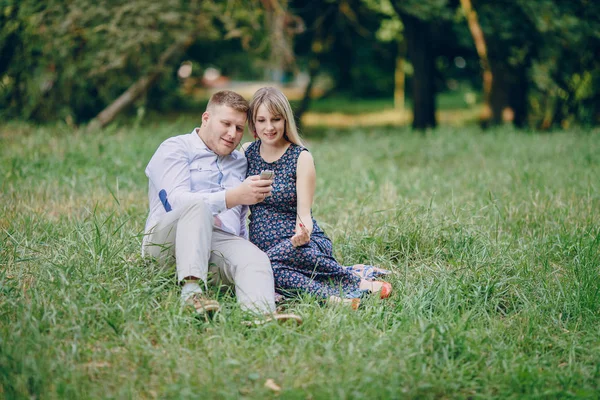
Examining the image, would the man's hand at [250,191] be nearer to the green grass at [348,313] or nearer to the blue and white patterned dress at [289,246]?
the blue and white patterned dress at [289,246]

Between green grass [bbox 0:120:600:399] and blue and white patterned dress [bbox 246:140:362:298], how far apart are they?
33cm

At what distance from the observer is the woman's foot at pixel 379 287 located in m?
3.79

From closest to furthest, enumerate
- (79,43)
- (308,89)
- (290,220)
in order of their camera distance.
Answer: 1. (290,220)
2. (79,43)
3. (308,89)

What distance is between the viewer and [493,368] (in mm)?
2926

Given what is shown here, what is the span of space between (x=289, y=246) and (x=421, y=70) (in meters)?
10.4

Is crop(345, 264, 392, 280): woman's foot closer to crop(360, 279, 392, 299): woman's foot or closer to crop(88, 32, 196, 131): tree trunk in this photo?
crop(360, 279, 392, 299): woman's foot

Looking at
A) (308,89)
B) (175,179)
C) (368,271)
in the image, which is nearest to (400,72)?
(308,89)

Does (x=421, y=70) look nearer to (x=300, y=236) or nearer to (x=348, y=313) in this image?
(x=300, y=236)

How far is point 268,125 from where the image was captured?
12.7 feet

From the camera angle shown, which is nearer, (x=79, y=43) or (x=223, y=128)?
(x=223, y=128)

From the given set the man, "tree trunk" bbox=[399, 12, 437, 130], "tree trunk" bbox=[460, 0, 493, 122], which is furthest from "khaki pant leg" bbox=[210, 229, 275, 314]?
"tree trunk" bbox=[460, 0, 493, 122]

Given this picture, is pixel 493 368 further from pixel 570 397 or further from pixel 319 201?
pixel 319 201

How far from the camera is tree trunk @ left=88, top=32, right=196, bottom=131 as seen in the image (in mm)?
11242

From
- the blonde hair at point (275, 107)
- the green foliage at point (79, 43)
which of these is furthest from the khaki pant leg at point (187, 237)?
the green foliage at point (79, 43)
